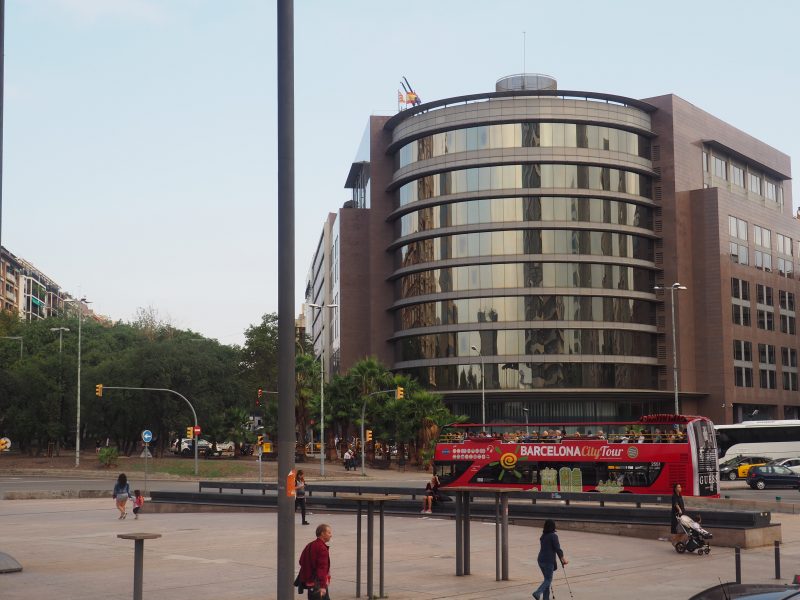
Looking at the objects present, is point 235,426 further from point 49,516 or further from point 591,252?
point 49,516

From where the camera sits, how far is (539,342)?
8731 centimetres

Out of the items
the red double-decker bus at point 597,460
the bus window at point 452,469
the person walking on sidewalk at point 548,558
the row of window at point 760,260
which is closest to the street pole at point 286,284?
the person walking on sidewalk at point 548,558

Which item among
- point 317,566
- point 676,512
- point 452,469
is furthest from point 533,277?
point 317,566

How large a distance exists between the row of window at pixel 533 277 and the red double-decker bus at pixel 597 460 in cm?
4704

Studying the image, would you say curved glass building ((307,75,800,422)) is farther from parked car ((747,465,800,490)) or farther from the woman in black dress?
the woman in black dress

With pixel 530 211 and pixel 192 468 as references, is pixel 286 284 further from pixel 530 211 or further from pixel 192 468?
pixel 530 211

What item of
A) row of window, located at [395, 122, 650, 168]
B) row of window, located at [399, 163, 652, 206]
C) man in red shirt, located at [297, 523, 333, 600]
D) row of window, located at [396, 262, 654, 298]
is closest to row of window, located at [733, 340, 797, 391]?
row of window, located at [396, 262, 654, 298]

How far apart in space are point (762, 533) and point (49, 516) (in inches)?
994

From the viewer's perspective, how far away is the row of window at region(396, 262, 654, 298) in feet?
289

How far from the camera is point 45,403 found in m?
83.4

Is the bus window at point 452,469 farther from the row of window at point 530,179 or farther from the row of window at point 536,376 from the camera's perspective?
the row of window at point 530,179

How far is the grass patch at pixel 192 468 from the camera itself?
2726 inches

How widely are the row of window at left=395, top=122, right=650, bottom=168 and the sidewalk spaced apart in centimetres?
6147

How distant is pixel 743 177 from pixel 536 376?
37.2 metres
